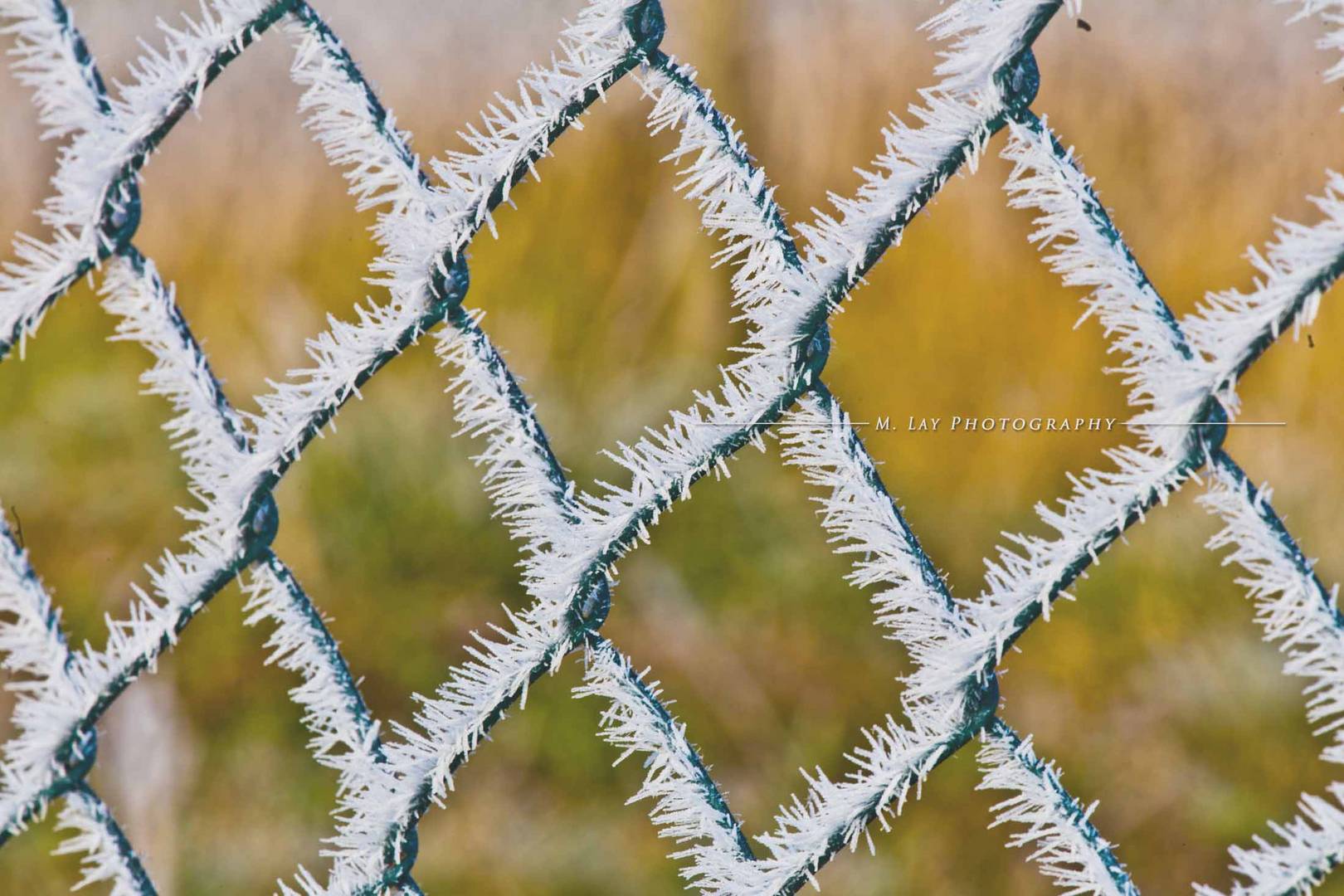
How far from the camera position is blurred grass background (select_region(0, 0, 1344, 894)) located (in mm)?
1141

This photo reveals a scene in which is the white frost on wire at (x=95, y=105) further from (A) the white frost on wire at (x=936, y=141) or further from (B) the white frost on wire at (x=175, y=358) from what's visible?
(A) the white frost on wire at (x=936, y=141)

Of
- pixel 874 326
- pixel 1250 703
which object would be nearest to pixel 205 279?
pixel 874 326

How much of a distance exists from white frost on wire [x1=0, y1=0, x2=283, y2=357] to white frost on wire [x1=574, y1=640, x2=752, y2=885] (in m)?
0.20

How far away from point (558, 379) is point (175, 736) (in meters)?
0.62

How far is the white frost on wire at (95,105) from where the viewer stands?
13.1 inches

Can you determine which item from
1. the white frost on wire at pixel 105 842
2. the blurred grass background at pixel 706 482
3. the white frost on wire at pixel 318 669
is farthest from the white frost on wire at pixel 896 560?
the blurred grass background at pixel 706 482

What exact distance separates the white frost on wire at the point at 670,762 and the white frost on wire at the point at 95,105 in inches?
7.7

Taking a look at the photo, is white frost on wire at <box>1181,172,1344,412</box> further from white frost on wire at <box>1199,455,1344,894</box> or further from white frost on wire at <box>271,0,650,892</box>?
white frost on wire at <box>271,0,650,892</box>

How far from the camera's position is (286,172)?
1742 mm

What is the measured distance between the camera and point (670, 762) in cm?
38

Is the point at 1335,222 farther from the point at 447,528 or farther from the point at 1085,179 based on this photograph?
the point at 447,528

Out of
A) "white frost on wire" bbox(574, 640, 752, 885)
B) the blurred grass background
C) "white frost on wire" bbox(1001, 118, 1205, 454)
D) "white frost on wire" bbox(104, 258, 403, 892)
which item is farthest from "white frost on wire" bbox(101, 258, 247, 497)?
the blurred grass background

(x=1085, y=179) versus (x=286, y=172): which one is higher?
(x=1085, y=179)

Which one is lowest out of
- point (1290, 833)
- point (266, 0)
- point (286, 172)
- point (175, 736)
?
point (175, 736)
